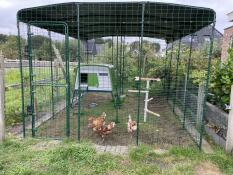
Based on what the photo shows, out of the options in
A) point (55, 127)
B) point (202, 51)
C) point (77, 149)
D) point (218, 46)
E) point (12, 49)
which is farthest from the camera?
point (218, 46)

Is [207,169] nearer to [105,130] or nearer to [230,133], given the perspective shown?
[230,133]

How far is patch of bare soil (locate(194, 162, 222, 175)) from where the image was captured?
3444 mm

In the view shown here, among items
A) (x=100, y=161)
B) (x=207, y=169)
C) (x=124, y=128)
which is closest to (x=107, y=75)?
(x=124, y=128)

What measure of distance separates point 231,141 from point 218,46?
8.84 meters

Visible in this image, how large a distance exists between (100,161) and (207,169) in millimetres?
1562

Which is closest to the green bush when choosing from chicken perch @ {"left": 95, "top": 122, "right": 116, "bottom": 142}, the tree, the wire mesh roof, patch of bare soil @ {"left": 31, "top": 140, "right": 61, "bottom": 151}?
the wire mesh roof

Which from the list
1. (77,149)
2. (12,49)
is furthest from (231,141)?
(12,49)

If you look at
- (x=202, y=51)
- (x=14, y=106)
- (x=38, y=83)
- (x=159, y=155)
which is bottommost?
(x=159, y=155)

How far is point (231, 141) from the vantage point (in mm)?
3938

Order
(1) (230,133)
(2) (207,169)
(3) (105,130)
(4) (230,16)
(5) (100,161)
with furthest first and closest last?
1. (4) (230,16)
2. (3) (105,130)
3. (1) (230,133)
4. (5) (100,161)
5. (2) (207,169)

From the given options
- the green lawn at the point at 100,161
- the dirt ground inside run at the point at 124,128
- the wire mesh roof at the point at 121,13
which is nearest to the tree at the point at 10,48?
the dirt ground inside run at the point at 124,128

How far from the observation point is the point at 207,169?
11.6 feet

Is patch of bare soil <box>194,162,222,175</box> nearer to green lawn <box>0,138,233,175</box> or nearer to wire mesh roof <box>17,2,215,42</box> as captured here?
green lawn <box>0,138,233,175</box>

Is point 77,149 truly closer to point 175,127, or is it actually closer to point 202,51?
point 175,127
